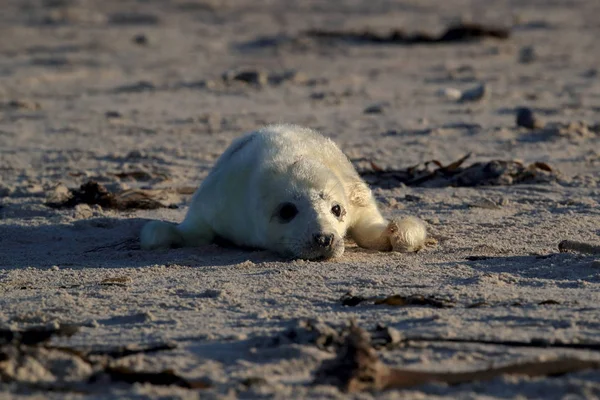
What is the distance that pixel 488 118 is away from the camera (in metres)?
11.1

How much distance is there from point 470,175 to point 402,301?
3481 millimetres

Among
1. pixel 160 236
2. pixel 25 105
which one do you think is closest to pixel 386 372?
pixel 160 236

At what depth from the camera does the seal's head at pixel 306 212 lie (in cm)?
581

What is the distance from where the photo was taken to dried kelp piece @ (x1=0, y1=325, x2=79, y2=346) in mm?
4143

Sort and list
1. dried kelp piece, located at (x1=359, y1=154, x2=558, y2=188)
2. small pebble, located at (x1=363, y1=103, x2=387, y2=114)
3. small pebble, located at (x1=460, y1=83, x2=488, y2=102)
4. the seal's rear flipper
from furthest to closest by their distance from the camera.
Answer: small pebble, located at (x1=460, y1=83, x2=488, y2=102) < small pebble, located at (x1=363, y1=103, x2=387, y2=114) < dried kelp piece, located at (x1=359, y1=154, x2=558, y2=188) < the seal's rear flipper

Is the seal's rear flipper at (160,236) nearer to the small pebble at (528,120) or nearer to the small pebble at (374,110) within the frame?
the small pebble at (528,120)

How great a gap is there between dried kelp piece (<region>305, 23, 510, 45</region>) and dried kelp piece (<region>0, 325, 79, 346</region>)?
46.0 feet

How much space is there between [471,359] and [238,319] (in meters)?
1.06

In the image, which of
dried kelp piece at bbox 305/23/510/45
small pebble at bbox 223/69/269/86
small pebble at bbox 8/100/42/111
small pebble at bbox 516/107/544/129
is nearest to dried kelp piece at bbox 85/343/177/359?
small pebble at bbox 516/107/544/129

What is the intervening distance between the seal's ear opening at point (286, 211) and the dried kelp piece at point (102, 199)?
1739 mm

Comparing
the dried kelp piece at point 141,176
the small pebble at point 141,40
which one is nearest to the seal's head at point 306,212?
the dried kelp piece at point 141,176

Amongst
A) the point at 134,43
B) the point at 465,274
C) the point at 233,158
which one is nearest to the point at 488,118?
the point at 233,158

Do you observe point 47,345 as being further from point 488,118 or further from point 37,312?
point 488,118

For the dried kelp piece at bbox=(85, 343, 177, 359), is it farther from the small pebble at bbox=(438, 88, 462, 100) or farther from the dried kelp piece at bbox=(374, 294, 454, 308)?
the small pebble at bbox=(438, 88, 462, 100)
